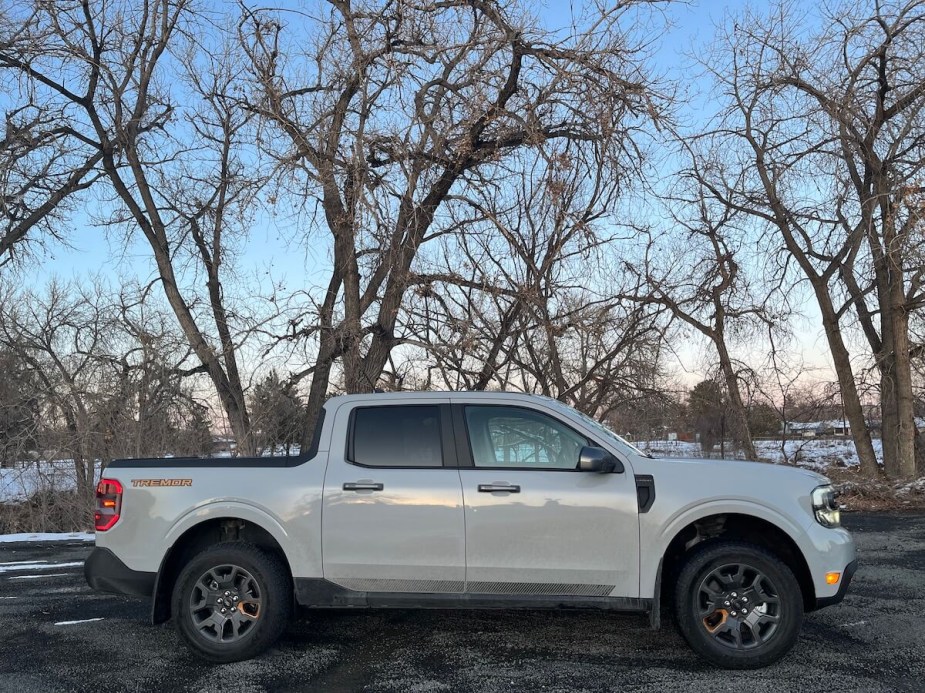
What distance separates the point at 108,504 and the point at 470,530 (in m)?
2.52

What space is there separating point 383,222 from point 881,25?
10.9 m

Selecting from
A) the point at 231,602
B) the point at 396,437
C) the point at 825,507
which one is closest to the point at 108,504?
the point at 231,602

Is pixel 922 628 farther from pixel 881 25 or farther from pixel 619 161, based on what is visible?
pixel 881 25

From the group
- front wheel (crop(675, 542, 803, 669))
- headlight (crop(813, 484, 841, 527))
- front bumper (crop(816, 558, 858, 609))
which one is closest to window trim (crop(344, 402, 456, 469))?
front wheel (crop(675, 542, 803, 669))

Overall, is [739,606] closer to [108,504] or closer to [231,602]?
[231,602]

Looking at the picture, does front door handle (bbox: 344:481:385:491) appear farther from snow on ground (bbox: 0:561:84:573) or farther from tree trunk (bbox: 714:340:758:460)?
tree trunk (bbox: 714:340:758:460)

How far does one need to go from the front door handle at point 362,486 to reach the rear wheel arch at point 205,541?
25.3 inches

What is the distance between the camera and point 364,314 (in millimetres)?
14680

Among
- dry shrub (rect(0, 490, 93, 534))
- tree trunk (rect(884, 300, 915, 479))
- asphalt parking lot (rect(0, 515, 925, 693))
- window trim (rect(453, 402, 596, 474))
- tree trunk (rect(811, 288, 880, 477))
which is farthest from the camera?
tree trunk (rect(811, 288, 880, 477))

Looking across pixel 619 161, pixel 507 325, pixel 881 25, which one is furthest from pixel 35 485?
pixel 881 25

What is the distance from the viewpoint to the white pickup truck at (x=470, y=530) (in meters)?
4.79

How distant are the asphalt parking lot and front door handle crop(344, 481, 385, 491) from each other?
112 centimetres

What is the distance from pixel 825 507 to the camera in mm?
4926

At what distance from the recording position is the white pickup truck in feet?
15.7
